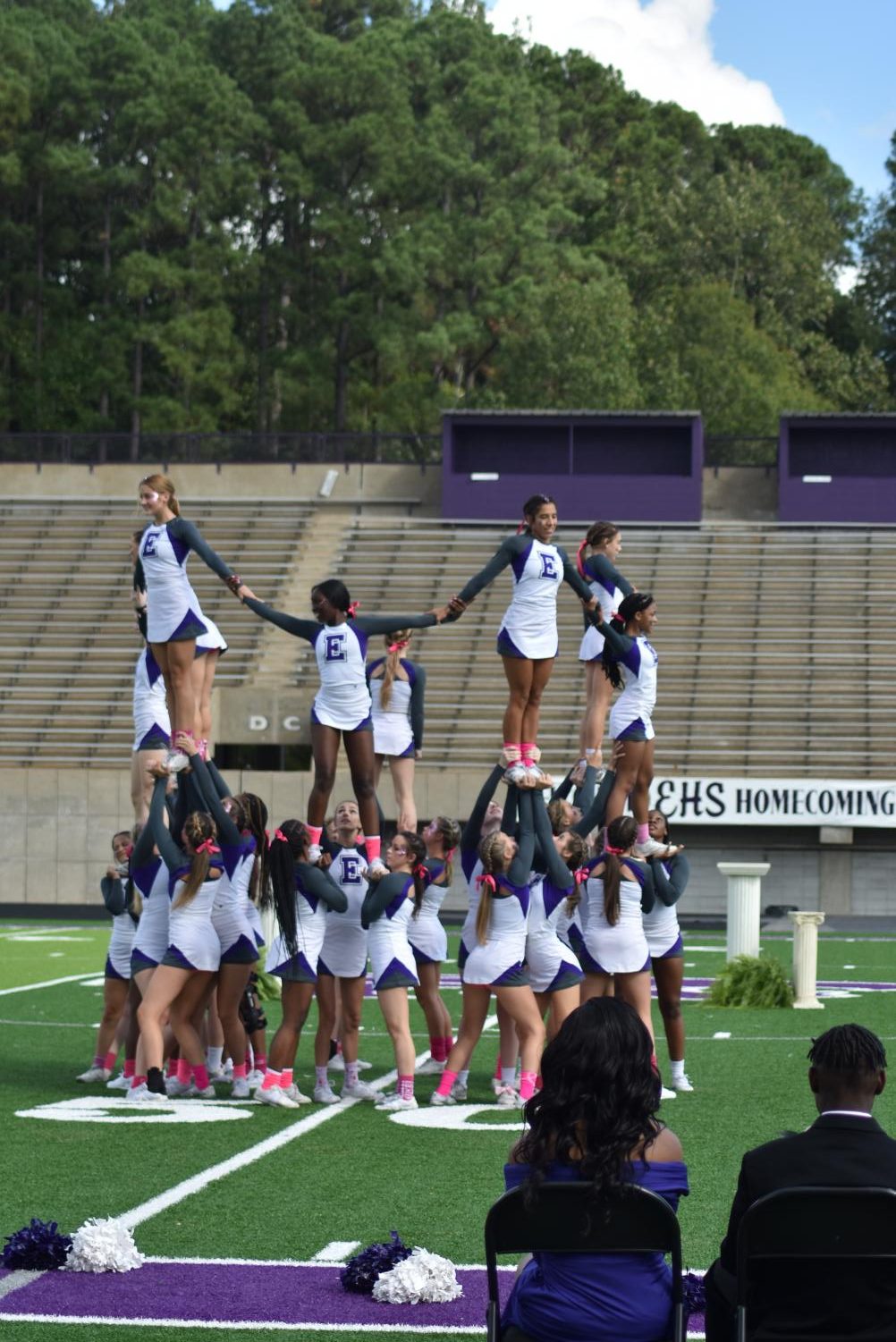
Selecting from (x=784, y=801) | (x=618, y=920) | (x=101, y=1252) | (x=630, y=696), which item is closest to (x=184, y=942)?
(x=618, y=920)

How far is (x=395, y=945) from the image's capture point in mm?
10680

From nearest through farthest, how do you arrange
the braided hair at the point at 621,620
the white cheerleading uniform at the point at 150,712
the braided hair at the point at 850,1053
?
the braided hair at the point at 850,1053 < the braided hair at the point at 621,620 < the white cheerleading uniform at the point at 150,712

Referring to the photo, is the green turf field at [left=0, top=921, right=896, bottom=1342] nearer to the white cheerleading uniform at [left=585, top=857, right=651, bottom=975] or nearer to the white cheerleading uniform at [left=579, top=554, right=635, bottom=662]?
the white cheerleading uniform at [left=585, top=857, right=651, bottom=975]

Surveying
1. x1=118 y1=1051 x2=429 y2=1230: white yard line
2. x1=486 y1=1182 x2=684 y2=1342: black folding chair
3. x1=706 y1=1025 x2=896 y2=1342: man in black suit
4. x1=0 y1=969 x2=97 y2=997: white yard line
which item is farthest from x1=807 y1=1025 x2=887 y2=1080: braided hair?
x1=0 y1=969 x2=97 y2=997: white yard line

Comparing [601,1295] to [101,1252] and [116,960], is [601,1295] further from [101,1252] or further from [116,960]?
[116,960]

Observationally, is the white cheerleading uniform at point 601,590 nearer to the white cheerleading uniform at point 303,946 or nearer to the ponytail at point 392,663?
the ponytail at point 392,663

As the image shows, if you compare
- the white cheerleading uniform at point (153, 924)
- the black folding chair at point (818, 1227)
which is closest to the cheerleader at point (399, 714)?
the white cheerleading uniform at point (153, 924)

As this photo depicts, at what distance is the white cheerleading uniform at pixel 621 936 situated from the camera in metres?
10.7

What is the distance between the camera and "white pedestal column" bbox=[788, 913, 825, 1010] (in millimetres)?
15781

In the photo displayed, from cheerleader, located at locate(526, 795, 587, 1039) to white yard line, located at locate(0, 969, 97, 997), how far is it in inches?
305

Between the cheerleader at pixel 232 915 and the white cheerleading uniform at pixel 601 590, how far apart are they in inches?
92.8

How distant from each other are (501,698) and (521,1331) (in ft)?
89.3

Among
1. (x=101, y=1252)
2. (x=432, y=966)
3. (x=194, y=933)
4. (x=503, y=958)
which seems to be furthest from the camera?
(x=432, y=966)

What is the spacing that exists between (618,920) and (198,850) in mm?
2379
